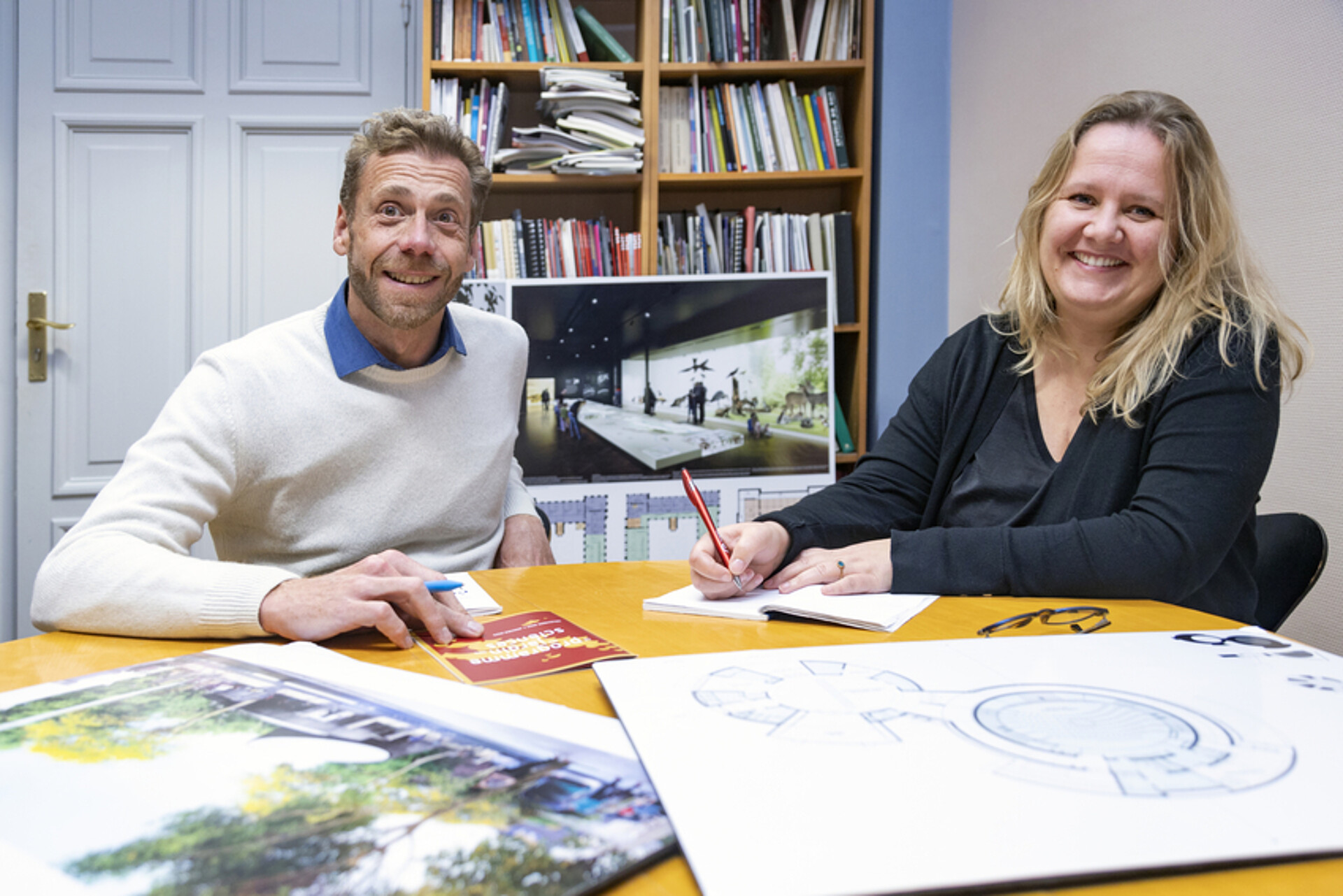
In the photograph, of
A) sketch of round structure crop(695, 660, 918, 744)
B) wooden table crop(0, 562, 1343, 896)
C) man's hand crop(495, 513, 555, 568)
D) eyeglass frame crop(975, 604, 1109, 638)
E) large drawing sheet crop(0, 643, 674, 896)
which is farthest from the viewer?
man's hand crop(495, 513, 555, 568)

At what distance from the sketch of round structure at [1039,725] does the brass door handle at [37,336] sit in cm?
329

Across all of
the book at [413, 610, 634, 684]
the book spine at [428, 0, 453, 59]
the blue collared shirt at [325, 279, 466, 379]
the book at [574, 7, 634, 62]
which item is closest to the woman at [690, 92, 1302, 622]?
the book at [413, 610, 634, 684]

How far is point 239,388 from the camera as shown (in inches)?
50.9

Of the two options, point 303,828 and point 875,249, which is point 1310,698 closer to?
point 303,828

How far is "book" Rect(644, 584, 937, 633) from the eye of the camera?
894mm

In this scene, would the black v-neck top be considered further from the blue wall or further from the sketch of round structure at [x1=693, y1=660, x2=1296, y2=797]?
the blue wall

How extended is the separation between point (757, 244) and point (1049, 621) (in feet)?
7.59

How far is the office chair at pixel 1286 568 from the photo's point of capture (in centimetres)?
125

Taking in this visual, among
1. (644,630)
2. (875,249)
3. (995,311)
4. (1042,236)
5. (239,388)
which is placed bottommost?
(644,630)

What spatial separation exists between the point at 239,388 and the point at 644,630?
0.77 meters

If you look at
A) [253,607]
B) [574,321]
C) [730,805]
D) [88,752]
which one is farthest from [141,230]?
[730,805]

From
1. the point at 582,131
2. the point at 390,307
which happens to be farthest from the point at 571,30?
the point at 390,307

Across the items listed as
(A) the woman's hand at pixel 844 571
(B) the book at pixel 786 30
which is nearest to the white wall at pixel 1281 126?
(B) the book at pixel 786 30

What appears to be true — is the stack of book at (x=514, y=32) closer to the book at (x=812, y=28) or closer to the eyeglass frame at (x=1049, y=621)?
the book at (x=812, y=28)
